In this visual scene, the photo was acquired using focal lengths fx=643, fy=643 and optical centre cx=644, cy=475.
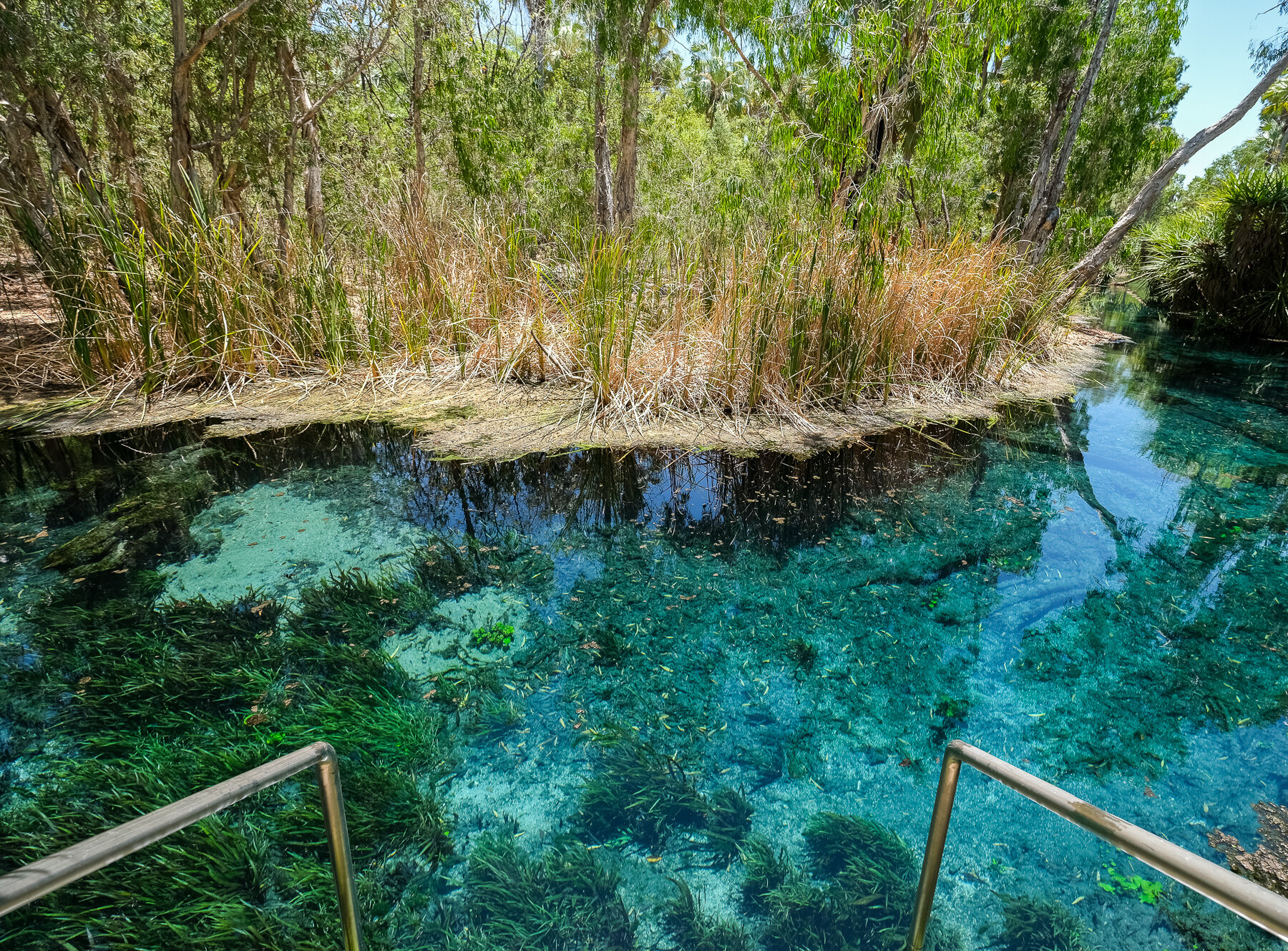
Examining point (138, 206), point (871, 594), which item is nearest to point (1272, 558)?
point (871, 594)

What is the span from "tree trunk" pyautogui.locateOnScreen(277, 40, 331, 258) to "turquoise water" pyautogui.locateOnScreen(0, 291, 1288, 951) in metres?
3.93

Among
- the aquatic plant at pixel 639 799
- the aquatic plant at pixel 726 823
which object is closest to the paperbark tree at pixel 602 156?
the aquatic plant at pixel 639 799

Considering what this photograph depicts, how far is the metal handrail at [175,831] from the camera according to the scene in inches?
16.7

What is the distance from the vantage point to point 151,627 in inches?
87.1

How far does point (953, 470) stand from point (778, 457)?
3.33 ft

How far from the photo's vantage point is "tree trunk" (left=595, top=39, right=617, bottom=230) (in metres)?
6.39

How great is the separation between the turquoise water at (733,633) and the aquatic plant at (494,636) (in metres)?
0.02

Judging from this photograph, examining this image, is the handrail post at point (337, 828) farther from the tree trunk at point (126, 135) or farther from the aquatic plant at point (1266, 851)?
the tree trunk at point (126, 135)

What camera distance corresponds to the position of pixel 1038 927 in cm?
139

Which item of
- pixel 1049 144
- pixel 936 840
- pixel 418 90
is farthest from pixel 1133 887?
pixel 418 90

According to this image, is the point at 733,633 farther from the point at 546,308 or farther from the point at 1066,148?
the point at 1066,148

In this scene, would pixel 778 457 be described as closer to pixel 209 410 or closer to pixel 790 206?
pixel 790 206

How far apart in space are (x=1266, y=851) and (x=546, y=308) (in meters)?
4.53

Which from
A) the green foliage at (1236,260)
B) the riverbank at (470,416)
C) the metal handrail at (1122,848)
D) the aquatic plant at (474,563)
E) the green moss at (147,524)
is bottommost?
the aquatic plant at (474,563)
